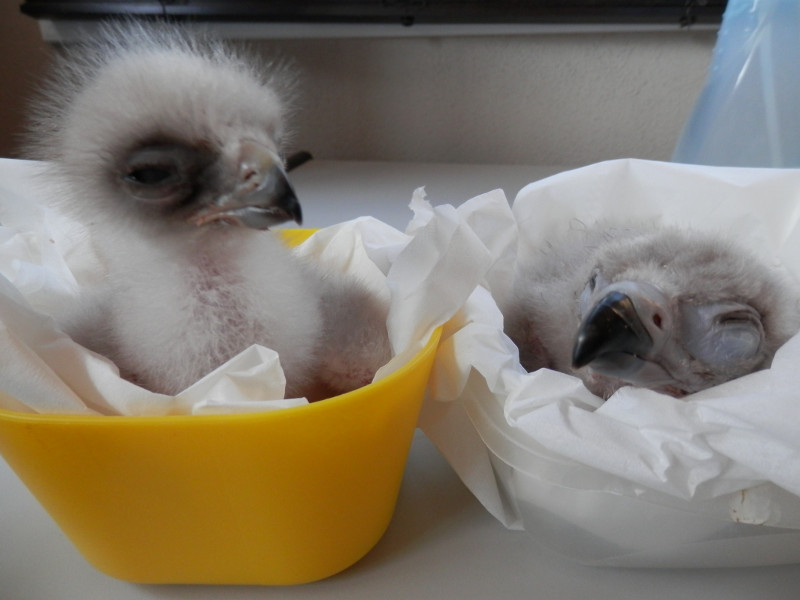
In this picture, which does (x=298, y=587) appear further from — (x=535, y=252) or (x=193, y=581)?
(x=535, y=252)

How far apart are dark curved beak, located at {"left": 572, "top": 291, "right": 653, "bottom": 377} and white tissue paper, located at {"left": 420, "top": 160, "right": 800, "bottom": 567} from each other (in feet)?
0.09

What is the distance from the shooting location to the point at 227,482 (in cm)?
39

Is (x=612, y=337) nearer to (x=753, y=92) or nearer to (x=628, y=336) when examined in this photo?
(x=628, y=336)

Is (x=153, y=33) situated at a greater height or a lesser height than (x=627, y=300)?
greater

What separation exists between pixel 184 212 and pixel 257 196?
0.19 ft

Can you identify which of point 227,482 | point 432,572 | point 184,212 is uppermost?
point 184,212

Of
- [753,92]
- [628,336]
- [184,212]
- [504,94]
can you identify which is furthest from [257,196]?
[504,94]

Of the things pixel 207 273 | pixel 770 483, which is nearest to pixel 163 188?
pixel 207 273

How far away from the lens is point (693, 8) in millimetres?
1349

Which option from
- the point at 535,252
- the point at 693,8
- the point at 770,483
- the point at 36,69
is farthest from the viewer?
the point at 36,69

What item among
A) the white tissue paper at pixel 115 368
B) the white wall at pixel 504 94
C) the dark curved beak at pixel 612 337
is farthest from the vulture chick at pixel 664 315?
the white wall at pixel 504 94

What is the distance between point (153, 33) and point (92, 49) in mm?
50

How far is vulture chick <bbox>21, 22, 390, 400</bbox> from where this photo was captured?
42 cm

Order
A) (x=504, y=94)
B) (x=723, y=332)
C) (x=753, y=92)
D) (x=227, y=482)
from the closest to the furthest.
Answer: (x=227, y=482), (x=723, y=332), (x=753, y=92), (x=504, y=94)
